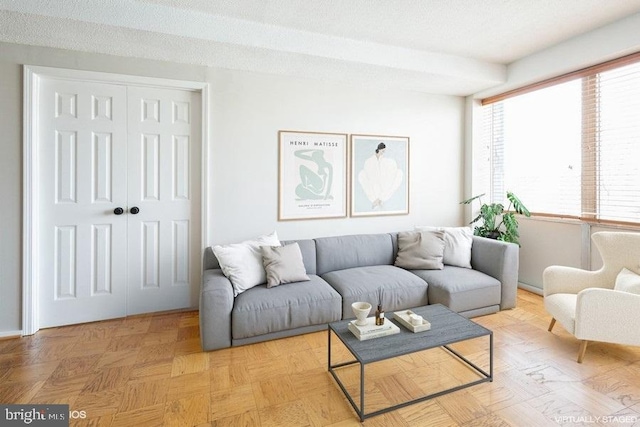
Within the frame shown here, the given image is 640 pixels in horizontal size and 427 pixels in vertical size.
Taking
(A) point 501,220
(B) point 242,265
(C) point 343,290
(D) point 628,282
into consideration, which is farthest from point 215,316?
(A) point 501,220

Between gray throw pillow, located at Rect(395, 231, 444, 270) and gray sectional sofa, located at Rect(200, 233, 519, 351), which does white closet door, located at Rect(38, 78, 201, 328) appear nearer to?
gray sectional sofa, located at Rect(200, 233, 519, 351)

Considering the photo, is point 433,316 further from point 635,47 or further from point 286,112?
point 635,47

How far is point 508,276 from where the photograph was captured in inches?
116

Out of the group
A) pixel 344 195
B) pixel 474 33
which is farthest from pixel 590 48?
pixel 344 195

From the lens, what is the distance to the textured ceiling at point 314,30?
7.31 feet

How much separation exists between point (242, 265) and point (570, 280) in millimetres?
2658

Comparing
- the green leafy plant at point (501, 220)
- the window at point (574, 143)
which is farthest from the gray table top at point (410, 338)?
the window at point (574, 143)

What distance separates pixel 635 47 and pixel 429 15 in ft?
5.54

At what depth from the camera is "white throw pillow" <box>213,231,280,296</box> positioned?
2.50m

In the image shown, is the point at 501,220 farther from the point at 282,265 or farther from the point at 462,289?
the point at 282,265

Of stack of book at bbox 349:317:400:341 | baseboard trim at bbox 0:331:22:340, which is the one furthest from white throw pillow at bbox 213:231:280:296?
baseboard trim at bbox 0:331:22:340

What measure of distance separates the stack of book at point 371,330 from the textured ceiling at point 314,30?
7.42 ft

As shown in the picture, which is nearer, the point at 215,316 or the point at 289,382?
the point at 289,382

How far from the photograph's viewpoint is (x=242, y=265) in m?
2.55
